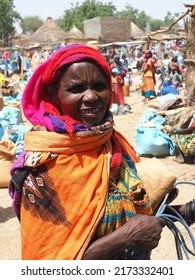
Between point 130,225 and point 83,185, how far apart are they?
199 millimetres

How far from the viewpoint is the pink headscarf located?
128cm

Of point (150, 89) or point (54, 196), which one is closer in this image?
point (54, 196)

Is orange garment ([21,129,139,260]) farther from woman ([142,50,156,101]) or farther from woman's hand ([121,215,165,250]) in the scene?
woman ([142,50,156,101])

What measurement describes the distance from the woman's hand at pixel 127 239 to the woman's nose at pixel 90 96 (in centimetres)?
41

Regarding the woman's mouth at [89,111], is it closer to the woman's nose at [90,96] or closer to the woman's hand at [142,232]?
the woman's nose at [90,96]

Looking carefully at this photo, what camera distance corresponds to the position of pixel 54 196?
1.25 metres

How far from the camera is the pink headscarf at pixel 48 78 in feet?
4.20

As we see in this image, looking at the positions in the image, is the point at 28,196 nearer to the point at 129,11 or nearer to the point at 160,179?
the point at 160,179

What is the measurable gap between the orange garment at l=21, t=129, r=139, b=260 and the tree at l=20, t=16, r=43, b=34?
267 feet

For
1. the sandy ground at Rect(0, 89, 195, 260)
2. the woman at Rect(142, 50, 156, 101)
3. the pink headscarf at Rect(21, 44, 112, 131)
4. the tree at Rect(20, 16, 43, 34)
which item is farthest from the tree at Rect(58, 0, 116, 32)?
the pink headscarf at Rect(21, 44, 112, 131)

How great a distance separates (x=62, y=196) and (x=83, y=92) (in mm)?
346

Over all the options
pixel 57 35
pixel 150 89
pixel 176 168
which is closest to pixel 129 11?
pixel 57 35

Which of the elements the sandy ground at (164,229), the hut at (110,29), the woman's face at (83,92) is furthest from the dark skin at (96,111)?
the hut at (110,29)

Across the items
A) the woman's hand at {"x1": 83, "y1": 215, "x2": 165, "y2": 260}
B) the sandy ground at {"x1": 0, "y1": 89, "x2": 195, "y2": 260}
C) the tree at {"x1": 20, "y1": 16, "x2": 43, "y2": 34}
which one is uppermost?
the tree at {"x1": 20, "y1": 16, "x2": 43, "y2": 34}
